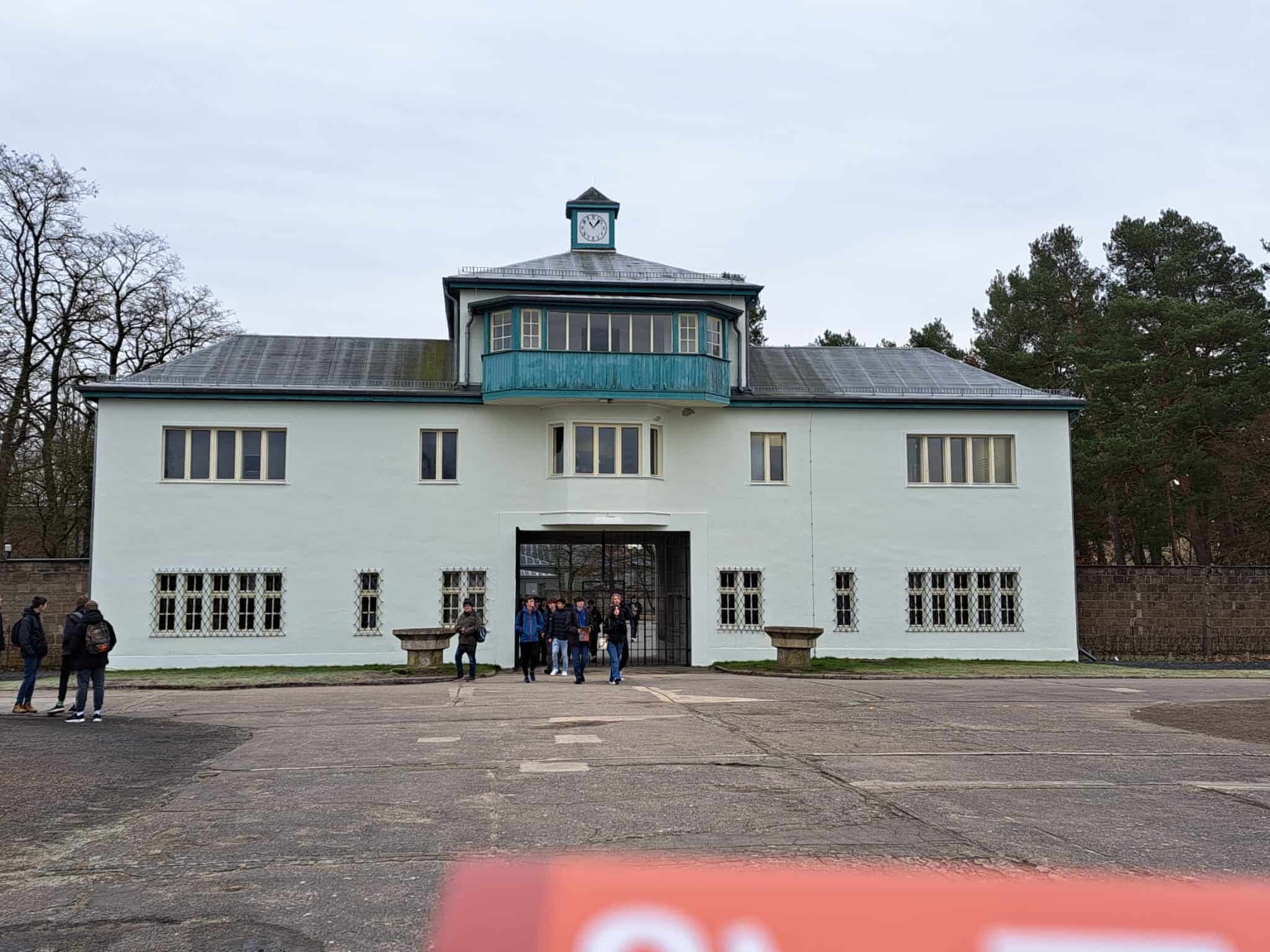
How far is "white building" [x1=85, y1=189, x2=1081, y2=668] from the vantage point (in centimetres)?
2823

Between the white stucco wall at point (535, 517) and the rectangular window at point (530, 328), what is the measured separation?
1674mm

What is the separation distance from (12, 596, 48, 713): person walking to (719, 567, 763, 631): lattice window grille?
16449 millimetres

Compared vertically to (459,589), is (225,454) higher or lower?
higher

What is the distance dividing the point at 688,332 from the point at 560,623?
927cm

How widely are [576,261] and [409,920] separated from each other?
2838cm

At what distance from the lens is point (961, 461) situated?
30734 mm

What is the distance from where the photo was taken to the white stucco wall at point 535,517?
92.4 ft

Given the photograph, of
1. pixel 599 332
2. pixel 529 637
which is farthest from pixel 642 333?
pixel 529 637

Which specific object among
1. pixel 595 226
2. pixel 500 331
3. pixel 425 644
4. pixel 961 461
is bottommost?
pixel 425 644

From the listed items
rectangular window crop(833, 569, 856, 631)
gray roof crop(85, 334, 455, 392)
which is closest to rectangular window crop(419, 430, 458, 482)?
gray roof crop(85, 334, 455, 392)

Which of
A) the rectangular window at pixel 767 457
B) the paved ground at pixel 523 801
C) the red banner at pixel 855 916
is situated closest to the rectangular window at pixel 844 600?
the rectangular window at pixel 767 457

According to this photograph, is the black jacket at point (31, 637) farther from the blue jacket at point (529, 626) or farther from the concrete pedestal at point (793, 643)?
the concrete pedestal at point (793, 643)

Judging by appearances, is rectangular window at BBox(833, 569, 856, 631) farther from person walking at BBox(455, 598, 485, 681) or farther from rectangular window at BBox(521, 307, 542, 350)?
person walking at BBox(455, 598, 485, 681)

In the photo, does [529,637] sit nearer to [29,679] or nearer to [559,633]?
[559,633]
